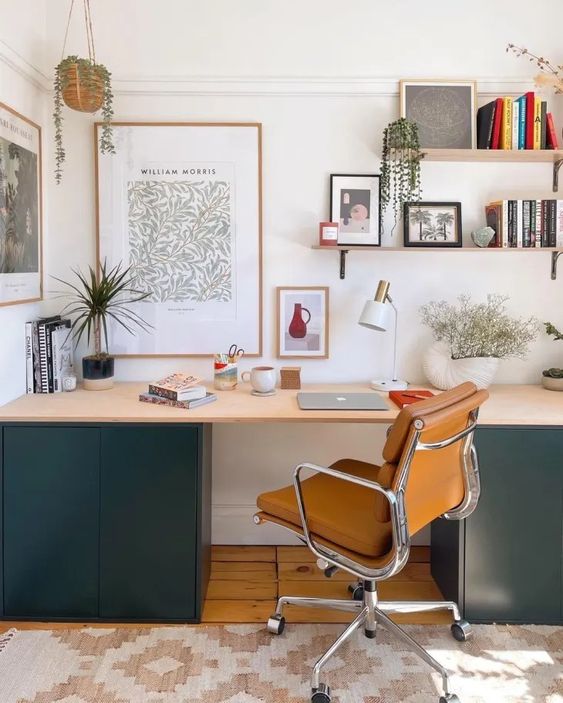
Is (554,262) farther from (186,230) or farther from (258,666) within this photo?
(258,666)

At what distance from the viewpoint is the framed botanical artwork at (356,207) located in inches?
115

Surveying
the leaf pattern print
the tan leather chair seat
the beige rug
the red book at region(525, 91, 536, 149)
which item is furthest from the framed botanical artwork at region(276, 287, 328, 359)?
the beige rug

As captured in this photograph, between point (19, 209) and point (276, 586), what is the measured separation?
6.07ft

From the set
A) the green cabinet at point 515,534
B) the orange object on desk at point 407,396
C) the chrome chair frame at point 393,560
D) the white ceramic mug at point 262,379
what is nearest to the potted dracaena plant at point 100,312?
the white ceramic mug at point 262,379

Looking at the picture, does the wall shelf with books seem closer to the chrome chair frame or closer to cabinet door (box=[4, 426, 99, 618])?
the chrome chair frame

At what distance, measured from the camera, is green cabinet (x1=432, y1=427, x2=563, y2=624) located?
239 centimetres

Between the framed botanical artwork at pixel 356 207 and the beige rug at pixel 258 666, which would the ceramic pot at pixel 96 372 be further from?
the framed botanical artwork at pixel 356 207

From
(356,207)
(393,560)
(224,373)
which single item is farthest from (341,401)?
(356,207)

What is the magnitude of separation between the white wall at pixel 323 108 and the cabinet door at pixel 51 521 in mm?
687

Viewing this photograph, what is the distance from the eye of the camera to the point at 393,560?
190 cm

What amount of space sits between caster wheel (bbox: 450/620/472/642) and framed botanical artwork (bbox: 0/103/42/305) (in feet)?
6.71

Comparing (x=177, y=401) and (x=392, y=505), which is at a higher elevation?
(x=177, y=401)

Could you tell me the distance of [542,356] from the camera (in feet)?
9.93

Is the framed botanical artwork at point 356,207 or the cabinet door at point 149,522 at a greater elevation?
the framed botanical artwork at point 356,207
